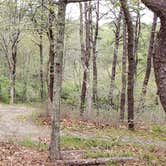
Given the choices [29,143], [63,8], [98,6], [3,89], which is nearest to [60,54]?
[63,8]

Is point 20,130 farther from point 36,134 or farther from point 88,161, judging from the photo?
point 88,161

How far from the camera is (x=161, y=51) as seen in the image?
16.0 feet

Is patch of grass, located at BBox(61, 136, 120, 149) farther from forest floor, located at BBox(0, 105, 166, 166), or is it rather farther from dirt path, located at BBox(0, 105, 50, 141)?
dirt path, located at BBox(0, 105, 50, 141)

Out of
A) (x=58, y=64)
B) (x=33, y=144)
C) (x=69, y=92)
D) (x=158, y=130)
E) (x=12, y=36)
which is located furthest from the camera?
(x=69, y=92)

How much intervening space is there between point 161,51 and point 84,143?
6521 mm

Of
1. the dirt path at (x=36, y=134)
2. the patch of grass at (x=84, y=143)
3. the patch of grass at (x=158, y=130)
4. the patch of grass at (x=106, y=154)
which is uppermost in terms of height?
the patch of grass at (x=106, y=154)

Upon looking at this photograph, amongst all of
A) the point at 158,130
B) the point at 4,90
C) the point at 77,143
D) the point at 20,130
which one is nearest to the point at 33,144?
the point at 77,143

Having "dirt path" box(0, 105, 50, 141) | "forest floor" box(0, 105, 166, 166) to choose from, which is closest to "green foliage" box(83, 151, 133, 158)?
"forest floor" box(0, 105, 166, 166)

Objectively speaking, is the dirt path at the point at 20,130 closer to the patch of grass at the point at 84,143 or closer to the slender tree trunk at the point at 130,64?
the patch of grass at the point at 84,143

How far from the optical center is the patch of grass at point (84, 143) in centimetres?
1054

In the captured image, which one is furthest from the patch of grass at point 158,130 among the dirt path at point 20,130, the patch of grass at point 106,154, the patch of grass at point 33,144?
the patch of grass at point 33,144

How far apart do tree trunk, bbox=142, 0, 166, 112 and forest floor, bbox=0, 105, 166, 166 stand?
4.19 m

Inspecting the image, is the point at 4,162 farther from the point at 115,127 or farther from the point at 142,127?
the point at 142,127

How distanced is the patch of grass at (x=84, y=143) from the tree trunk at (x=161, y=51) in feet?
19.2
